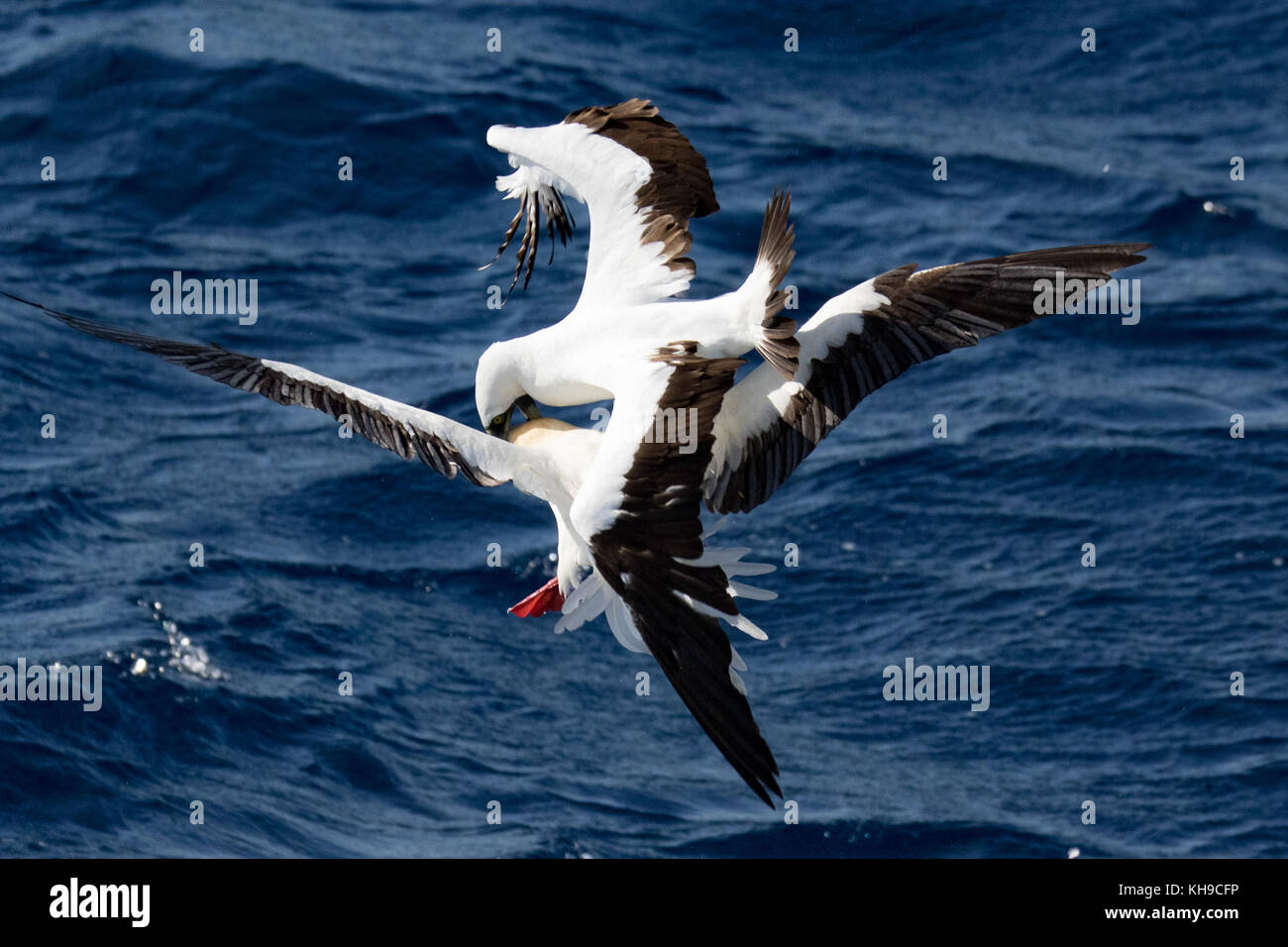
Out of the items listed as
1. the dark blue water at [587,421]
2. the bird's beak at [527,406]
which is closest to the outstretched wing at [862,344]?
the bird's beak at [527,406]

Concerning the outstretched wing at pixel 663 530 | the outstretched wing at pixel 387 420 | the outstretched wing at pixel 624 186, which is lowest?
the outstretched wing at pixel 663 530

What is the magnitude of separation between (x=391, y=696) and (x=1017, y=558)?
6263 mm

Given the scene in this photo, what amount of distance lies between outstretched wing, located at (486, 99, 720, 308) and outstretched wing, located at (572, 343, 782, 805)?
5.24ft

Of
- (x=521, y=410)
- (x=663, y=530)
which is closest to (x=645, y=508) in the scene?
(x=663, y=530)

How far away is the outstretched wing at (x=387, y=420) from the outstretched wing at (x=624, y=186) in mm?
1321

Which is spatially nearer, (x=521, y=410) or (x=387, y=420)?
(x=387, y=420)

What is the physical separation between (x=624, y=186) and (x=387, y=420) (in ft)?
7.86

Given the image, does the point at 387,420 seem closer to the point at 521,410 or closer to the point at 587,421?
the point at 521,410

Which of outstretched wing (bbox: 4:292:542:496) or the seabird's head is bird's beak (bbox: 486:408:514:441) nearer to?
the seabird's head

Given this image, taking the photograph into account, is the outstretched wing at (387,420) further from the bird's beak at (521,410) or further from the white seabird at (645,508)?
the bird's beak at (521,410)

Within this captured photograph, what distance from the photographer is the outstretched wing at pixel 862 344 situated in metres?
10.6

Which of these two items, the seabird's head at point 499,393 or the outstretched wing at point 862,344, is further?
the seabird's head at point 499,393

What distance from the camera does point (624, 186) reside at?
1190cm

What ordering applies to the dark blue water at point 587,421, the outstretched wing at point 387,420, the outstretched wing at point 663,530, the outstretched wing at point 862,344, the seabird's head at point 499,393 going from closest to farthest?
1. the outstretched wing at point 663,530
2. the outstretched wing at point 387,420
3. the outstretched wing at point 862,344
4. the seabird's head at point 499,393
5. the dark blue water at point 587,421
